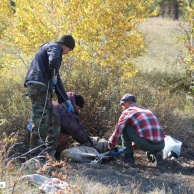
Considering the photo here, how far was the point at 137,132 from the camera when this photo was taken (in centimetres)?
535

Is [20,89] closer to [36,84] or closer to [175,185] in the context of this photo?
[36,84]

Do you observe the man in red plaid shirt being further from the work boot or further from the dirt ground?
the dirt ground

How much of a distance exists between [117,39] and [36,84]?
4133mm

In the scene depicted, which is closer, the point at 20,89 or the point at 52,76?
the point at 52,76

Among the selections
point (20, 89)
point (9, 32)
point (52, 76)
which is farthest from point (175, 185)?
point (9, 32)

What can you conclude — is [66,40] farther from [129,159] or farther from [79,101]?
[129,159]

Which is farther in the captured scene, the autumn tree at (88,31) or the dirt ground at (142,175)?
the autumn tree at (88,31)

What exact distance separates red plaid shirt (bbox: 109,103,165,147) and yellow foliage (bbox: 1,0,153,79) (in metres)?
2.49

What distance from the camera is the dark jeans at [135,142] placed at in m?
5.34

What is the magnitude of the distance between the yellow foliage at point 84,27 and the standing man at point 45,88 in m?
2.39

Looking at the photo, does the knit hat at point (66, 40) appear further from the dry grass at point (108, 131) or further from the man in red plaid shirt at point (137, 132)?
the dry grass at point (108, 131)

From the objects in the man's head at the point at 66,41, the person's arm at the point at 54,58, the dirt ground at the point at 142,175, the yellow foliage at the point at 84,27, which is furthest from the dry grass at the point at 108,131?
the man's head at the point at 66,41

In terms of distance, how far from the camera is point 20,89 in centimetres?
693

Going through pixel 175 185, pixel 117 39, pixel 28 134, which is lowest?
pixel 175 185
